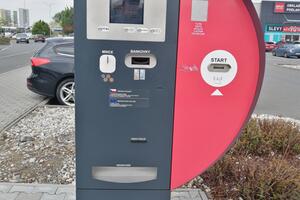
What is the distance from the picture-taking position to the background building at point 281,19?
43000 millimetres

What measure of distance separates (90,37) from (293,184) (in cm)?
242

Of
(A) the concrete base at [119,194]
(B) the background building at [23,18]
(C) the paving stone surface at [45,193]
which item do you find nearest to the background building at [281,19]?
(C) the paving stone surface at [45,193]

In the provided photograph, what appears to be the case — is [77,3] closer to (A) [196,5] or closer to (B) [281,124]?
(A) [196,5]

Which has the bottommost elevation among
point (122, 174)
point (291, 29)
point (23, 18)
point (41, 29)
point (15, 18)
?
point (122, 174)

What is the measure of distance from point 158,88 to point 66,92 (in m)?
5.53

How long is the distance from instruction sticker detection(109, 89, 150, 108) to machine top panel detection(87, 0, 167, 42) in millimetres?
340

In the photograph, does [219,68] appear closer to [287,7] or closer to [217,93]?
[217,93]

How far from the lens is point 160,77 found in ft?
6.88

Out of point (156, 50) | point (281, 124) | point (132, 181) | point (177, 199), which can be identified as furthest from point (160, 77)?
point (281, 124)

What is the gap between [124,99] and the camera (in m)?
2.11

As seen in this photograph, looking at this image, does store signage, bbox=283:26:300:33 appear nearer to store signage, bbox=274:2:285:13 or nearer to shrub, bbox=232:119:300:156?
store signage, bbox=274:2:285:13

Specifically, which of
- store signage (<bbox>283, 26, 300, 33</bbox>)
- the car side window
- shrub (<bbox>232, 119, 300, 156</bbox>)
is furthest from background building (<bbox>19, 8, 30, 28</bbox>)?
shrub (<bbox>232, 119, 300, 156</bbox>)

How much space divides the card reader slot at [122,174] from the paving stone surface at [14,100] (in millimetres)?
3458

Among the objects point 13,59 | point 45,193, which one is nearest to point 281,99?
point 45,193
